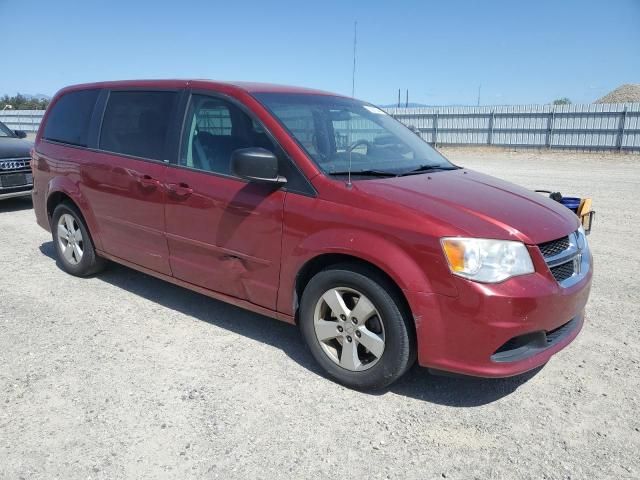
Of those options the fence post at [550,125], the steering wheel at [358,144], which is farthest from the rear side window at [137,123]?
the fence post at [550,125]

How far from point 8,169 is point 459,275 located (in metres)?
8.11

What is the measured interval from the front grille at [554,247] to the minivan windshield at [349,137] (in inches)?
42.7

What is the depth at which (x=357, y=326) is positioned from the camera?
3.12 m

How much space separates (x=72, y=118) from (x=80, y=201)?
35.2 inches

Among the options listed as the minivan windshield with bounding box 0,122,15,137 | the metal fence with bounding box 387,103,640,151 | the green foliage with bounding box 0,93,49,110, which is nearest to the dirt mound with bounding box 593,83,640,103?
the metal fence with bounding box 387,103,640,151

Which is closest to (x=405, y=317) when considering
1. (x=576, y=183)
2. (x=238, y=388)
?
(x=238, y=388)

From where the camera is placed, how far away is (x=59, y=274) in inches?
211

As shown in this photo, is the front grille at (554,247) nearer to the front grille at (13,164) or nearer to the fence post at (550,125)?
the front grille at (13,164)

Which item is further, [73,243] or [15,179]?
[15,179]

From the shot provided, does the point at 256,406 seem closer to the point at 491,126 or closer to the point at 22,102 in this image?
the point at 491,126

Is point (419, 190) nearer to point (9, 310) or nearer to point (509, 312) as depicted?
point (509, 312)

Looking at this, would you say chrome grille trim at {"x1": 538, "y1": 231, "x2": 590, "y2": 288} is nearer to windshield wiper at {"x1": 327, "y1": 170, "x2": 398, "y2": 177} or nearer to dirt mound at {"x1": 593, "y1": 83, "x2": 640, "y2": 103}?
windshield wiper at {"x1": 327, "y1": 170, "x2": 398, "y2": 177}

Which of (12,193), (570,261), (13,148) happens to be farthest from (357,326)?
(13,148)

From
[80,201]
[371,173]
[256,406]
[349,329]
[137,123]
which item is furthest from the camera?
[80,201]
